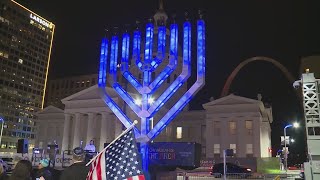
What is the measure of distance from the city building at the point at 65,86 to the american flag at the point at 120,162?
104914 millimetres

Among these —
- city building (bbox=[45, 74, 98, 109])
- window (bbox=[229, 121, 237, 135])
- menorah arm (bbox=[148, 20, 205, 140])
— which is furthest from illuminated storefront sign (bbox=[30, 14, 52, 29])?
menorah arm (bbox=[148, 20, 205, 140])

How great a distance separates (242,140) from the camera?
5175 centimetres

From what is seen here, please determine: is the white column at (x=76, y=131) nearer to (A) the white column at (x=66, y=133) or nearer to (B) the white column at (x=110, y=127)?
(A) the white column at (x=66, y=133)

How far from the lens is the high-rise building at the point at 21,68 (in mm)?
91250

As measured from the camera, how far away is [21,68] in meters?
97.5

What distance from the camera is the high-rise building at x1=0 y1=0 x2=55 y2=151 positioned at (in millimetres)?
91250

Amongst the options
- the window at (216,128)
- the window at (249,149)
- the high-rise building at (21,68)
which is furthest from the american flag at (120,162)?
the high-rise building at (21,68)

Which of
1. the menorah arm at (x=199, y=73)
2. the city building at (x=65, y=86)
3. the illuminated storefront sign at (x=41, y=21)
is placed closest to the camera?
the menorah arm at (x=199, y=73)

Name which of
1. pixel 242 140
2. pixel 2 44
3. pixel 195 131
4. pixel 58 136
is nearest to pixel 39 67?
pixel 2 44

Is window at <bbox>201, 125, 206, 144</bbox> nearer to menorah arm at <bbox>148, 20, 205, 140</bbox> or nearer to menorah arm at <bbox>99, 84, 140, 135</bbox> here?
menorah arm at <bbox>99, 84, 140, 135</bbox>

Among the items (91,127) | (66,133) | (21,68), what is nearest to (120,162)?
(91,127)

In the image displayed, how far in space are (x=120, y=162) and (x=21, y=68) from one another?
101 meters

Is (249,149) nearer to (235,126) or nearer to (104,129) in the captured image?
(235,126)

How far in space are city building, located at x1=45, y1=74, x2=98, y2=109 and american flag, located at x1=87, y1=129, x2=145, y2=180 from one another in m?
105
